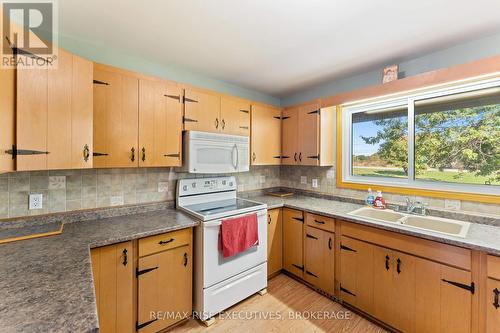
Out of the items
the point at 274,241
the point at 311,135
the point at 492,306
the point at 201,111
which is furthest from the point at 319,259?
the point at 201,111

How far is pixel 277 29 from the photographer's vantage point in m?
1.68

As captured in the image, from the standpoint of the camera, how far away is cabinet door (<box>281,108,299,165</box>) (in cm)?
293

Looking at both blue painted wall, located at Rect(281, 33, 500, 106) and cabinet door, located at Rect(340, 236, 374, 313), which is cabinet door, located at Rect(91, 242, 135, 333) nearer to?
cabinet door, located at Rect(340, 236, 374, 313)

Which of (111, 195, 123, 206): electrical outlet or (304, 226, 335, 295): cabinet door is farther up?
(111, 195, 123, 206): electrical outlet

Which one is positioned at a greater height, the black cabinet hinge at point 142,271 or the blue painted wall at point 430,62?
the blue painted wall at point 430,62

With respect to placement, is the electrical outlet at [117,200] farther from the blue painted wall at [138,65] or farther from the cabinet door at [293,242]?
the cabinet door at [293,242]

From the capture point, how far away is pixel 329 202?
8.86ft

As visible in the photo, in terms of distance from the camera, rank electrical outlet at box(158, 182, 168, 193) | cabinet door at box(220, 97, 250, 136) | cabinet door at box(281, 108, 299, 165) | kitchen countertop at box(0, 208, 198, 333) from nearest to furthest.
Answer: kitchen countertop at box(0, 208, 198, 333), electrical outlet at box(158, 182, 168, 193), cabinet door at box(220, 97, 250, 136), cabinet door at box(281, 108, 299, 165)

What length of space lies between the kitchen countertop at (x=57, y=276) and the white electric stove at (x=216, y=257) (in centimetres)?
26

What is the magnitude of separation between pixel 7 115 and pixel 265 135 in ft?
7.50

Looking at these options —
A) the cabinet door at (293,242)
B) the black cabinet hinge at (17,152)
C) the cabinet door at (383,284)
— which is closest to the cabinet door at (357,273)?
the cabinet door at (383,284)

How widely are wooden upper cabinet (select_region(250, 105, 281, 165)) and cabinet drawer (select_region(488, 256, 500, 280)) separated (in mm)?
2115

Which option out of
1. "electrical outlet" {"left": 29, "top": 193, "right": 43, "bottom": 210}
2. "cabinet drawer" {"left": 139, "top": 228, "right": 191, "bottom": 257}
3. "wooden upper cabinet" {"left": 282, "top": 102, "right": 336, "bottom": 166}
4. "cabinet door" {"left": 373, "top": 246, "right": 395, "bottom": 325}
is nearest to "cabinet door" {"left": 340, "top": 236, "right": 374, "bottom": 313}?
"cabinet door" {"left": 373, "top": 246, "right": 395, "bottom": 325}

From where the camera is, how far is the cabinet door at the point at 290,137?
9.61ft
